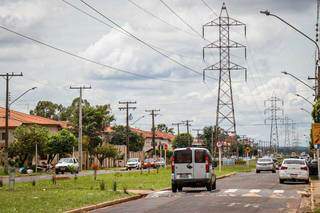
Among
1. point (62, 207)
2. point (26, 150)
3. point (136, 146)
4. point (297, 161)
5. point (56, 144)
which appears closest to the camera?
point (62, 207)

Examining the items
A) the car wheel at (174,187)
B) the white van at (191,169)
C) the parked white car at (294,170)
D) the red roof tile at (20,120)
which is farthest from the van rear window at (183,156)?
the red roof tile at (20,120)

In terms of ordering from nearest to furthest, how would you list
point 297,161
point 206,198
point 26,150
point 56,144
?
1. point 206,198
2. point 297,161
3. point 26,150
4. point 56,144

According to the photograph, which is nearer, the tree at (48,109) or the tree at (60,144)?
the tree at (60,144)

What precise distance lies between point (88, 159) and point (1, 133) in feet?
42.3

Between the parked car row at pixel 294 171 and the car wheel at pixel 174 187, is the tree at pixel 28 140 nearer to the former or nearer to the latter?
the parked car row at pixel 294 171

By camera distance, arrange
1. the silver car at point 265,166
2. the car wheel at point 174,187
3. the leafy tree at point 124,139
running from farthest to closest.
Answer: the leafy tree at point 124,139 < the silver car at point 265,166 < the car wheel at point 174,187

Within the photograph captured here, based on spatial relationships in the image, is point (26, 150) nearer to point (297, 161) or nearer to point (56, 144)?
point (56, 144)

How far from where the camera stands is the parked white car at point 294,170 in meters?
38.7

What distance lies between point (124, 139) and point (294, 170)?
96.2 meters

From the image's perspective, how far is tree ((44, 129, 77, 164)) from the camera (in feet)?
264

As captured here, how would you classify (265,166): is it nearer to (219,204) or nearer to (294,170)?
(294,170)

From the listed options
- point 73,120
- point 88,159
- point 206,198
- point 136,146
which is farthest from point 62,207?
point 136,146

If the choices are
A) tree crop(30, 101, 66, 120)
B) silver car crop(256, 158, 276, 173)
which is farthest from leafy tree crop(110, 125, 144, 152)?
silver car crop(256, 158, 276, 173)

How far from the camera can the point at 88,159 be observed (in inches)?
3775
